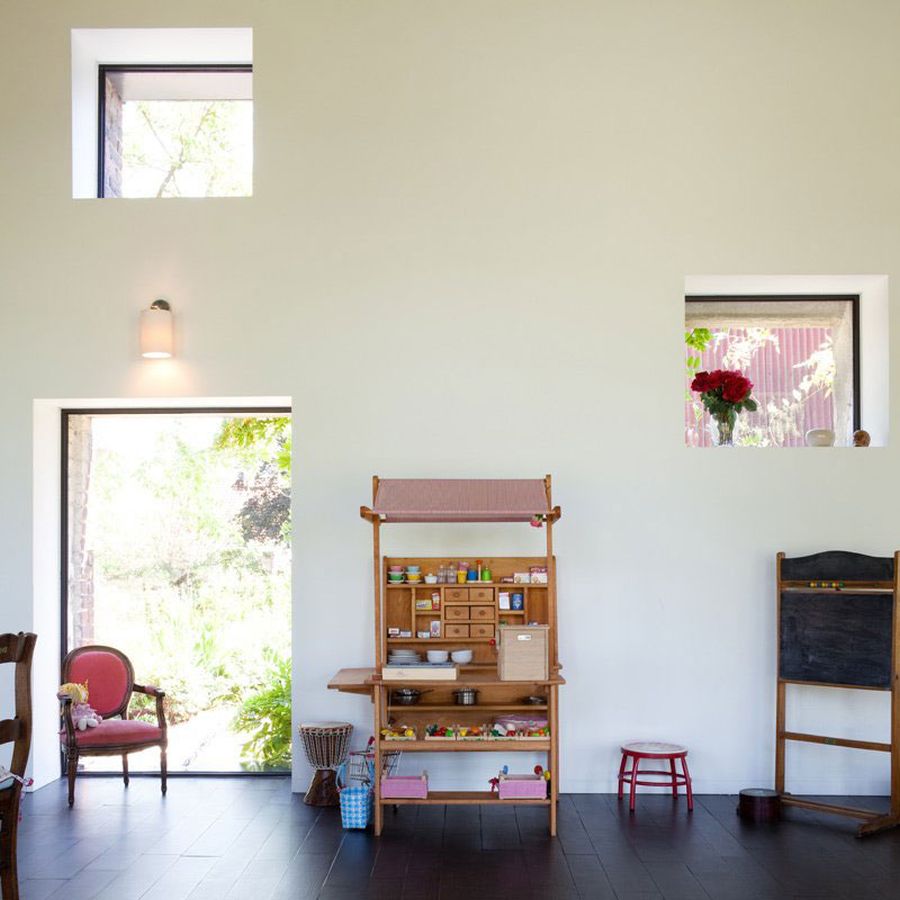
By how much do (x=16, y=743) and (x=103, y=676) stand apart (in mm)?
2745

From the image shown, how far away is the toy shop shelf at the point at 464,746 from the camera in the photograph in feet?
19.7

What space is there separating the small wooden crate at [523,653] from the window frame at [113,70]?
3.93m

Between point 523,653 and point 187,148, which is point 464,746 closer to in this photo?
point 523,653

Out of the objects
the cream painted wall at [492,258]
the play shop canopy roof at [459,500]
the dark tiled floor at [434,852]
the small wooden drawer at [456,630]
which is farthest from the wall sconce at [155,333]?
the dark tiled floor at [434,852]

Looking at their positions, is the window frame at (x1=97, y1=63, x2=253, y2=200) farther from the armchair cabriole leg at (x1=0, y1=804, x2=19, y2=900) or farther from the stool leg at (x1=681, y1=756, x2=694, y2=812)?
the stool leg at (x1=681, y1=756, x2=694, y2=812)

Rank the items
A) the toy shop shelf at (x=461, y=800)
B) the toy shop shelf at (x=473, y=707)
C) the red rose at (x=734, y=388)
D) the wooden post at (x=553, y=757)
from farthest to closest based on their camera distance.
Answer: the red rose at (x=734, y=388) → the toy shop shelf at (x=473, y=707) → the toy shop shelf at (x=461, y=800) → the wooden post at (x=553, y=757)

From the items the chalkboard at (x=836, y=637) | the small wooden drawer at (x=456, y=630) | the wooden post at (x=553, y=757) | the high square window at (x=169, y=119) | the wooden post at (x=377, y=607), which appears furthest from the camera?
the high square window at (x=169, y=119)

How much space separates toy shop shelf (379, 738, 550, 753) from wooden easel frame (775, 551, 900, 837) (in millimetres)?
1453

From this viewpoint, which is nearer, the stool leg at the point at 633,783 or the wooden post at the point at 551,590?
the wooden post at the point at 551,590

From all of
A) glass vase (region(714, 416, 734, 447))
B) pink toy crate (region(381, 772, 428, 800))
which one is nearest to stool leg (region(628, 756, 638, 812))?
pink toy crate (region(381, 772, 428, 800))

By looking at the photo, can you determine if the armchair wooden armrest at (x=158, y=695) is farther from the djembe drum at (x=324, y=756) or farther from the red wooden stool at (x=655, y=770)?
the red wooden stool at (x=655, y=770)

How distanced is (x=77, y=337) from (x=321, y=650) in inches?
96.3

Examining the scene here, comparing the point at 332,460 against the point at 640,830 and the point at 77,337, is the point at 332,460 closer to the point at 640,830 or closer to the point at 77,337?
the point at 77,337

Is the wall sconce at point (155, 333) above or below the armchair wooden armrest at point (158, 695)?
above
